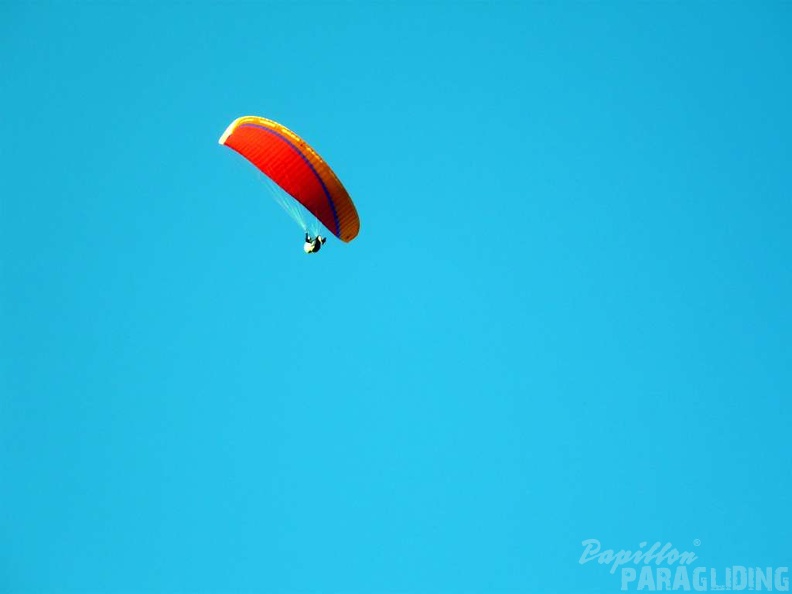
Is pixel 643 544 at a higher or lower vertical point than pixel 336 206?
higher

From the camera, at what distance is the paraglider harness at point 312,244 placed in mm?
51769

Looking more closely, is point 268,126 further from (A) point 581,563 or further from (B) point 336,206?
(A) point 581,563

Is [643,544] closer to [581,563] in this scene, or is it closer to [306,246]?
[581,563]

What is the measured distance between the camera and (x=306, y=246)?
52000mm

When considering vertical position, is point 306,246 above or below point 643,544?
below

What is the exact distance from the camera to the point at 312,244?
2055 inches

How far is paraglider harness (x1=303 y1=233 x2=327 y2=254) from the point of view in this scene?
51769 mm

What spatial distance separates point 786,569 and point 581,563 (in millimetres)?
8512

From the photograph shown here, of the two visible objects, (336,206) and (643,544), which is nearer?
(336,206)

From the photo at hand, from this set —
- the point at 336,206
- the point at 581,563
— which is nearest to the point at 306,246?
the point at 336,206

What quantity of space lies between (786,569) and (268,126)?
1268 inches

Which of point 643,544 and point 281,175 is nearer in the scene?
point 281,175

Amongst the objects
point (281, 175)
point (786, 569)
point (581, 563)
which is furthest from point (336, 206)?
point (786, 569)

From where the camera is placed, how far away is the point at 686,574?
69.0 metres
